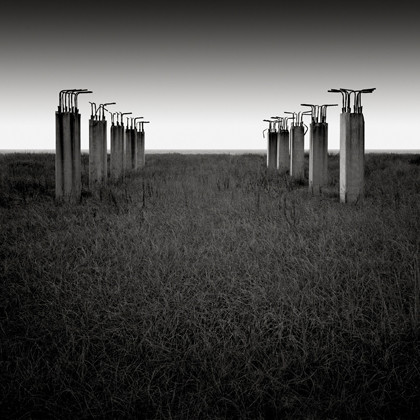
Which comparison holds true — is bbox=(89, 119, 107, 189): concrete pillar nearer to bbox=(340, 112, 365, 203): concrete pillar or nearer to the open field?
the open field

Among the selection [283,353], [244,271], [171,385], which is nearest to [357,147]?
[244,271]

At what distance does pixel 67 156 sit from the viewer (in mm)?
9453

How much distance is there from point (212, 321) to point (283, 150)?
15822 mm

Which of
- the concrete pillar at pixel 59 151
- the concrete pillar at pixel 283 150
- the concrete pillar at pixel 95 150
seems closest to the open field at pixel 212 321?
the concrete pillar at pixel 59 151

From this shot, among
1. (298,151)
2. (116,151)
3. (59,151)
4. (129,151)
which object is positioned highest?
(129,151)

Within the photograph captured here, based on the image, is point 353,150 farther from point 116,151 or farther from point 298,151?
point 116,151

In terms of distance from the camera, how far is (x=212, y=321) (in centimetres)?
359

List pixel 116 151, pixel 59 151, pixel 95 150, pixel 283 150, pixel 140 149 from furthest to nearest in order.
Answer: pixel 140 149
pixel 283 150
pixel 116 151
pixel 95 150
pixel 59 151

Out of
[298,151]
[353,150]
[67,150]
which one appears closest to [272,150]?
[298,151]

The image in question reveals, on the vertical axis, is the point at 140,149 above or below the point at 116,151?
above

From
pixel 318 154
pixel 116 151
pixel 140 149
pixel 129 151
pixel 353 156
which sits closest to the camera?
pixel 353 156

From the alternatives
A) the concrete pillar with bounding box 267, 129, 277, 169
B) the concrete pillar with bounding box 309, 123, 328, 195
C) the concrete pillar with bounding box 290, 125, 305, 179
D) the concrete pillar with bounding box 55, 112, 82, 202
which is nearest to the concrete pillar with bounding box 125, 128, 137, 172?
the concrete pillar with bounding box 267, 129, 277, 169

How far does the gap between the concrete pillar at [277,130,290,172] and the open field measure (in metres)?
11.9

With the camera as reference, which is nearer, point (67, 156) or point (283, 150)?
point (67, 156)
